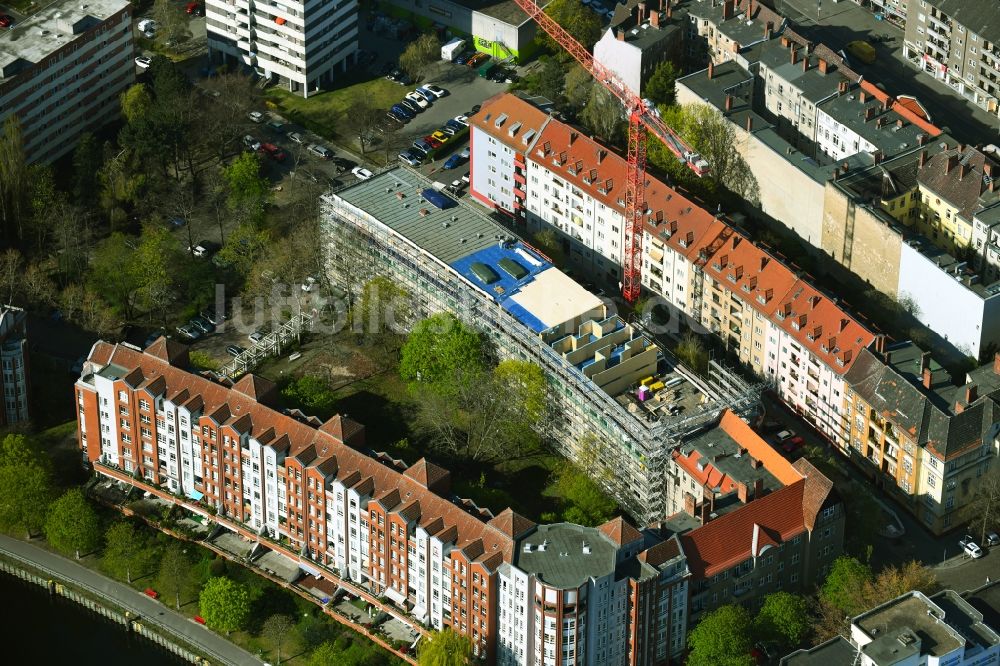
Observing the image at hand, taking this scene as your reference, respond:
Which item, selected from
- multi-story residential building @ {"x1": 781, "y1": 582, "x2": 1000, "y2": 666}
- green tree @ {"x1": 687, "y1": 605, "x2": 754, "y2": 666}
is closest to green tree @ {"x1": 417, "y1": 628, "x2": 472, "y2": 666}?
green tree @ {"x1": 687, "y1": 605, "x2": 754, "y2": 666}

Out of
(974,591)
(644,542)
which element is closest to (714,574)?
(644,542)

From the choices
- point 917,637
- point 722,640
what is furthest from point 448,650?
point 917,637

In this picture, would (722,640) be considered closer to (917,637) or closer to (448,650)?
(917,637)

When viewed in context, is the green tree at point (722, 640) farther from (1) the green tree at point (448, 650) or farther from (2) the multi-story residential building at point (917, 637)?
(1) the green tree at point (448, 650)

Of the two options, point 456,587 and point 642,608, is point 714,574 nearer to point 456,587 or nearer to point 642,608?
point 642,608

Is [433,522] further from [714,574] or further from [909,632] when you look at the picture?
[909,632]

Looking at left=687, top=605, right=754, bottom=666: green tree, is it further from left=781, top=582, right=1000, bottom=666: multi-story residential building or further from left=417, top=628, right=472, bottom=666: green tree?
left=417, top=628, right=472, bottom=666: green tree
